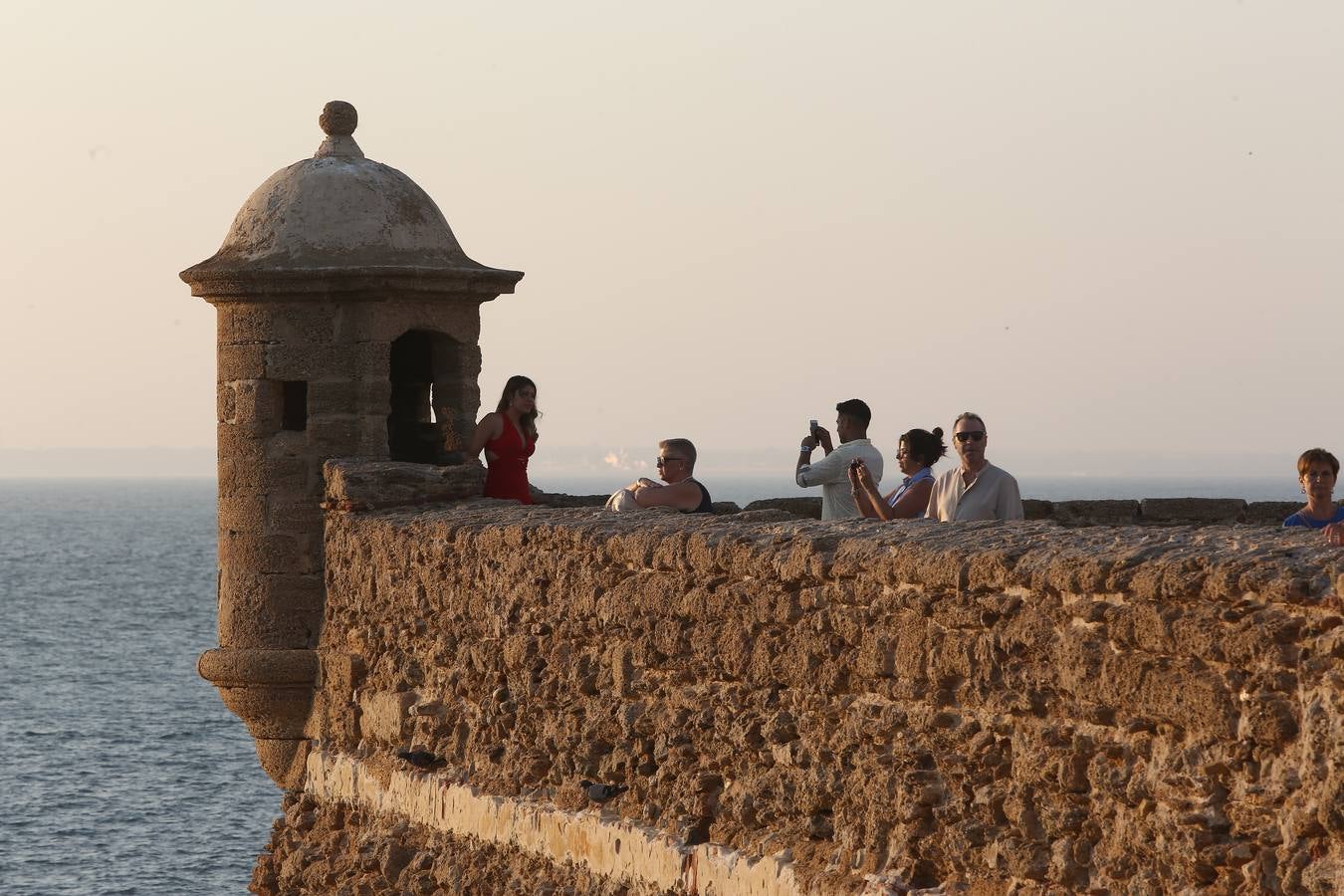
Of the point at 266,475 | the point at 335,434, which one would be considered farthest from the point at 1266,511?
the point at 266,475

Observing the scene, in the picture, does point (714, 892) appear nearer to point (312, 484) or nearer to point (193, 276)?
point (312, 484)

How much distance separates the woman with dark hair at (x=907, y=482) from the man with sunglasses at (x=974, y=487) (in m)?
0.34

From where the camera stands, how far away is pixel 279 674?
10227 millimetres

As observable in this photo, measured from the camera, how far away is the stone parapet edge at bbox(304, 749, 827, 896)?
263 inches

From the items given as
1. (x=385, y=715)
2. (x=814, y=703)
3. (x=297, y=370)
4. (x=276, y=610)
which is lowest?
(x=385, y=715)

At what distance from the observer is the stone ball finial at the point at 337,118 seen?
1126 centimetres

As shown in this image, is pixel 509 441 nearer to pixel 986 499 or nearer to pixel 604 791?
pixel 604 791

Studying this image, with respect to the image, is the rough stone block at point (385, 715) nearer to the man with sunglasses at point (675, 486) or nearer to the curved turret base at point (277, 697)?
the curved turret base at point (277, 697)

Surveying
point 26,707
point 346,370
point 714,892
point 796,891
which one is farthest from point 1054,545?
point 26,707

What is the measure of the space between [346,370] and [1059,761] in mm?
5923

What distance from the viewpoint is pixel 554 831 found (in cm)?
786

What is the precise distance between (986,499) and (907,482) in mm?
1070

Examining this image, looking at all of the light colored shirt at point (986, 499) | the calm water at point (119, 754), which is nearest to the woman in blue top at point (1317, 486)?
the light colored shirt at point (986, 499)

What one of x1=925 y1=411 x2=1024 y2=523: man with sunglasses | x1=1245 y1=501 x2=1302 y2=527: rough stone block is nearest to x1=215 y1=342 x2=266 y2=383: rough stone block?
x1=925 y1=411 x2=1024 y2=523: man with sunglasses
